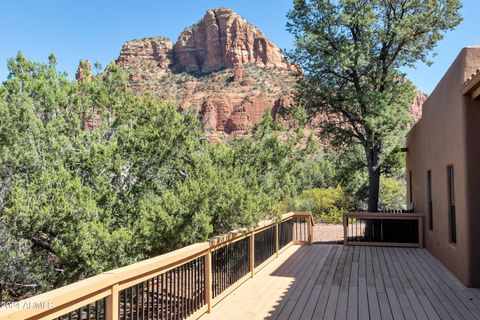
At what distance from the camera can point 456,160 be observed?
22.1 feet

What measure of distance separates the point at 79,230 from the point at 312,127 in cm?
947

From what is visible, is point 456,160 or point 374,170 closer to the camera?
point 456,160

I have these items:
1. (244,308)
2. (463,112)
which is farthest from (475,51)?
(244,308)

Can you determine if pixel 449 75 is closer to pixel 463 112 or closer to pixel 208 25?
pixel 463 112

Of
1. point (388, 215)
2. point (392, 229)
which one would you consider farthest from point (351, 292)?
point (392, 229)

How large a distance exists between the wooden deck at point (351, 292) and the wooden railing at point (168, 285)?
0.27 meters

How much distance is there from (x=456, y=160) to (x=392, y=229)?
4.83 m

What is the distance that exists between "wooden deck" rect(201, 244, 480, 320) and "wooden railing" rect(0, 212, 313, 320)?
27 centimetres

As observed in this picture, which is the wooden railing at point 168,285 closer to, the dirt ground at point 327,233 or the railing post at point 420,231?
the railing post at point 420,231

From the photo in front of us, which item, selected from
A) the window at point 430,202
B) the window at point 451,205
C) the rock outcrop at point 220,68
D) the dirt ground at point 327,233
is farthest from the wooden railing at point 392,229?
the rock outcrop at point 220,68

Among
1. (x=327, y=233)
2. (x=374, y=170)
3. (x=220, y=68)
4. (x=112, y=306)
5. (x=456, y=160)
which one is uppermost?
(x=220, y=68)

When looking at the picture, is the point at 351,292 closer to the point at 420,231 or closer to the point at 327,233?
the point at 420,231

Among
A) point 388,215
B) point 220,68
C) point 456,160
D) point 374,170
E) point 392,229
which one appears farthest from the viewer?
point 220,68

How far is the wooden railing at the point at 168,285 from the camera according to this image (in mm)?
2492
